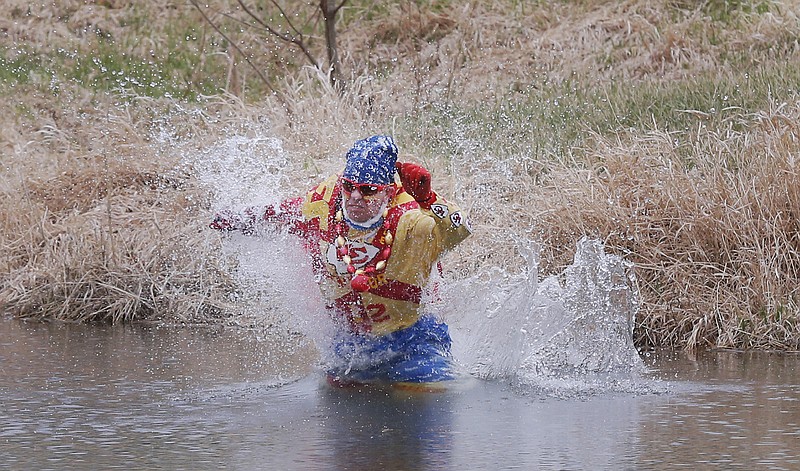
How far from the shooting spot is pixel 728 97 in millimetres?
12383

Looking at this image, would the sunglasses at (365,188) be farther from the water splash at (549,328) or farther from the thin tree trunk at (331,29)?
the thin tree trunk at (331,29)

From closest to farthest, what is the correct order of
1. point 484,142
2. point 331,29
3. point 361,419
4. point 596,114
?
1. point 361,419
2. point 484,142
3. point 596,114
4. point 331,29

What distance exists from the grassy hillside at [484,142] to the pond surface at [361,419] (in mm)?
1109

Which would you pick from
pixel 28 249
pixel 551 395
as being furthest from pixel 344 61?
pixel 551 395

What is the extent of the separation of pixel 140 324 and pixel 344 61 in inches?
316

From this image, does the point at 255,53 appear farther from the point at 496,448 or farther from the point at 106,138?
the point at 496,448

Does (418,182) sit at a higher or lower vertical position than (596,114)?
lower

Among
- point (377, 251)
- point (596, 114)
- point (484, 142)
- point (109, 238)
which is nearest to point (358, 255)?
point (377, 251)

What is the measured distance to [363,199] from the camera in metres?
6.80

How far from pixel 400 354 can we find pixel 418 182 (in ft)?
3.31

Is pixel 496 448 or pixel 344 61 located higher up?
pixel 344 61

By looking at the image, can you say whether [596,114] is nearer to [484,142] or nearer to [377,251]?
[484,142]

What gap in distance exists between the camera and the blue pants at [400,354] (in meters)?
7.25

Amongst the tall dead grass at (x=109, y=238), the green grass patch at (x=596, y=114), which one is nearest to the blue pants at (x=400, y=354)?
the tall dead grass at (x=109, y=238)
